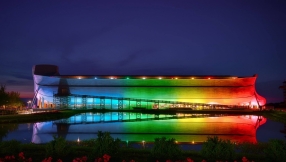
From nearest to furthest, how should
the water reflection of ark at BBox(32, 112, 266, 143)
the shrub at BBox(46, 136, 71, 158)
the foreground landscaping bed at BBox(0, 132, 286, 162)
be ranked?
the foreground landscaping bed at BBox(0, 132, 286, 162)
the shrub at BBox(46, 136, 71, 158)
the water reflection of ark at BBox(32, 112, 266, 143)

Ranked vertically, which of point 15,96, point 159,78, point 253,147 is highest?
point 159,78

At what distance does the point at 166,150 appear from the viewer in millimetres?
7809

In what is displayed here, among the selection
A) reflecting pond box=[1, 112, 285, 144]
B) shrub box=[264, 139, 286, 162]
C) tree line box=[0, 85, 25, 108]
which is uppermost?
tree line box=[0, 85, 25, 108]

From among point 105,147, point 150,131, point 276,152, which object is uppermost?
point 105,147

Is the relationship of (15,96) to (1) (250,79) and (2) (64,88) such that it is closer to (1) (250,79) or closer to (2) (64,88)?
(2) (64,88)

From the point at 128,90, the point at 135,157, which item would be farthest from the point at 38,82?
the point at 135,157

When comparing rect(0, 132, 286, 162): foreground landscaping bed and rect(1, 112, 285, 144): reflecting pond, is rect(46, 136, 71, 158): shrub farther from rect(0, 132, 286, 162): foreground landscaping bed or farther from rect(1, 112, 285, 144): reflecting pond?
rect(1, 112, 285, 144): reflecting pond

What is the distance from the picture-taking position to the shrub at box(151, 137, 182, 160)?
25.3 ft

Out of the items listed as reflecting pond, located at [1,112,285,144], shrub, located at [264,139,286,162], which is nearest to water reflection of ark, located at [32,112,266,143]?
reflecting pond, located at [1,112,285,144]

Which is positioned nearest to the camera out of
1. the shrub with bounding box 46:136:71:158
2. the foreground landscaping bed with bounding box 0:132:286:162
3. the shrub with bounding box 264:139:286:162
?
the shrub with bounding box 264:139:286:162

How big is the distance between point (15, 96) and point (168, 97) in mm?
30221

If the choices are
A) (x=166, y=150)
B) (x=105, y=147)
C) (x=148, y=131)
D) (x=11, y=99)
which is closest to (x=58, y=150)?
(x=105, y=147)

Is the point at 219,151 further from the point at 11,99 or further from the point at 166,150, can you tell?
the point at 11,99

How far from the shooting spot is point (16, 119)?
2520cm
